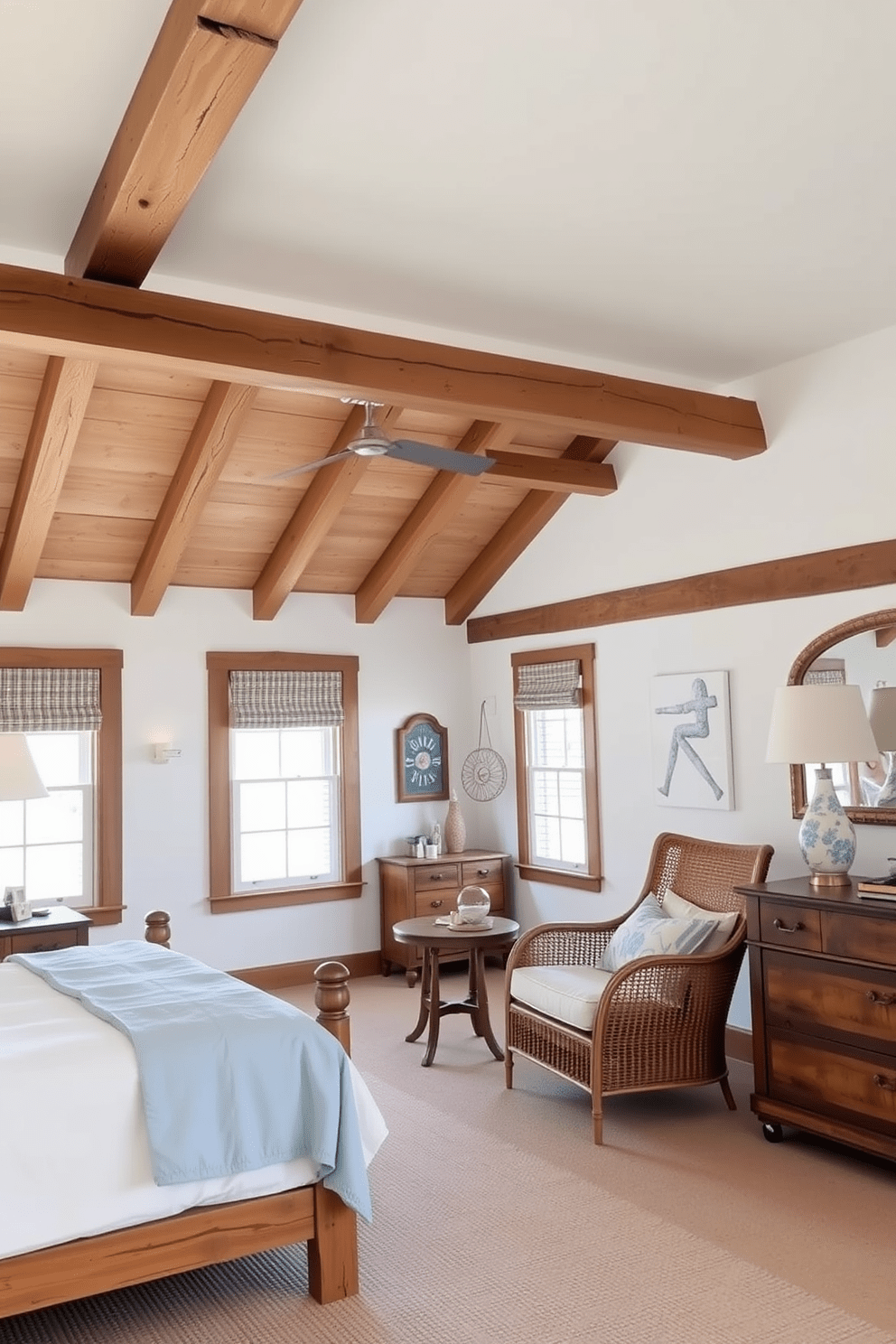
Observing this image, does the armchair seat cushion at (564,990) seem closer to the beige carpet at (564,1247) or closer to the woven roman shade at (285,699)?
the beige carpet at (564,1247)

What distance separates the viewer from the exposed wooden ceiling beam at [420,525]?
585cm

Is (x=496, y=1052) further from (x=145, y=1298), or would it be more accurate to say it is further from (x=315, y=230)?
(x=315, y=230)

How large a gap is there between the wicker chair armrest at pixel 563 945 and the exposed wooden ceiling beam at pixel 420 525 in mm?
2362

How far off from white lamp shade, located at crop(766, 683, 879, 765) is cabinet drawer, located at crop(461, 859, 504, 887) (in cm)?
313

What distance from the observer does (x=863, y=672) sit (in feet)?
15.6

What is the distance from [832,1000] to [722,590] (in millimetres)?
2246

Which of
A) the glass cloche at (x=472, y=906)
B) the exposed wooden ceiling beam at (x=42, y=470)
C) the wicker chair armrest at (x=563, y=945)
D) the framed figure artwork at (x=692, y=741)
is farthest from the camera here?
the framed figure artwork at (x=692, y=741)

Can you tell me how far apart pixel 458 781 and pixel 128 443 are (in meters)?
3.36

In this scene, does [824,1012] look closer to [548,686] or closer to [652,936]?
[652,936]

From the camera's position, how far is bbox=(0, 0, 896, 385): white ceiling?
2.65 metres

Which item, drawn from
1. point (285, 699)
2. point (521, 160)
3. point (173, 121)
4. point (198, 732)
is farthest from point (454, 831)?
point (173, 121)

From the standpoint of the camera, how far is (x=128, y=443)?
5.46 meters

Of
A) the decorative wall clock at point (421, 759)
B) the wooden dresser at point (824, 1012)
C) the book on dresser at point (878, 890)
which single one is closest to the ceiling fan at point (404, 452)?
the wooden dresser at point (824, 1012)

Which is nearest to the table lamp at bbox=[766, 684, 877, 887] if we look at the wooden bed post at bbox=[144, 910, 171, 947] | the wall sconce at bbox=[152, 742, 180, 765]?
the wooden bed post at bbox=[144, 910, 171, 947]
